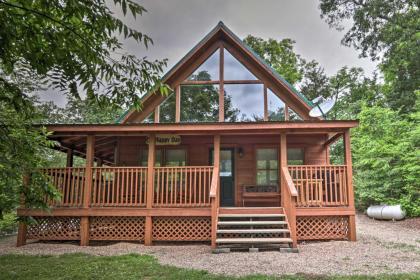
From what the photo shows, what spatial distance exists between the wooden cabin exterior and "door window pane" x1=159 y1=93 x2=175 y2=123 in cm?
3

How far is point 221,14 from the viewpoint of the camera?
17.3 meters

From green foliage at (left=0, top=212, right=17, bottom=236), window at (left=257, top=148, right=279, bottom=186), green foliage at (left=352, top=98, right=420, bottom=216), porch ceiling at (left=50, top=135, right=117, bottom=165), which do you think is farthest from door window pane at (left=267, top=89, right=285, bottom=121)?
green foliage at (left=0, top=212, right=17, bottom=236)

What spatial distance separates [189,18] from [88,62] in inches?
558

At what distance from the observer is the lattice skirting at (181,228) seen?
27.7ft

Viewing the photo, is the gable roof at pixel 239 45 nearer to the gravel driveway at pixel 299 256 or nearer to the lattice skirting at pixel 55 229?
the lattice skirting at pixel 55 229

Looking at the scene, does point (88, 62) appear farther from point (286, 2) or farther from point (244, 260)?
point (286, 2)

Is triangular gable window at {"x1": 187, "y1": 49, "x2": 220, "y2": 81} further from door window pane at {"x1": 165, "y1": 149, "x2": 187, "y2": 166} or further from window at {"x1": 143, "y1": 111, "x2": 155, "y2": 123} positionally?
door window pane at {"x1": 165, "y1": 149, "x2": 187, "y2": 166}

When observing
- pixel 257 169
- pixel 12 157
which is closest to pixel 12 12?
pixel 12 157

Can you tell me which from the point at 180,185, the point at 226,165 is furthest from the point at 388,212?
the point at 180,185

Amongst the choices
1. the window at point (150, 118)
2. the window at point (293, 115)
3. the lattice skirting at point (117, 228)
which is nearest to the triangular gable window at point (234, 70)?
the window at point (293, 115)

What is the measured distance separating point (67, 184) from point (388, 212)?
467 inches

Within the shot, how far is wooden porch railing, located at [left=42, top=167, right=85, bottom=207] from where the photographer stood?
8.53 meters

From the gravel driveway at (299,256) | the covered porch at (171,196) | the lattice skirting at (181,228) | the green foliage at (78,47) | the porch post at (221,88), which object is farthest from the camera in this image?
the porch post at (221,88)

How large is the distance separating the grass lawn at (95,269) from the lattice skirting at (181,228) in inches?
75.2
